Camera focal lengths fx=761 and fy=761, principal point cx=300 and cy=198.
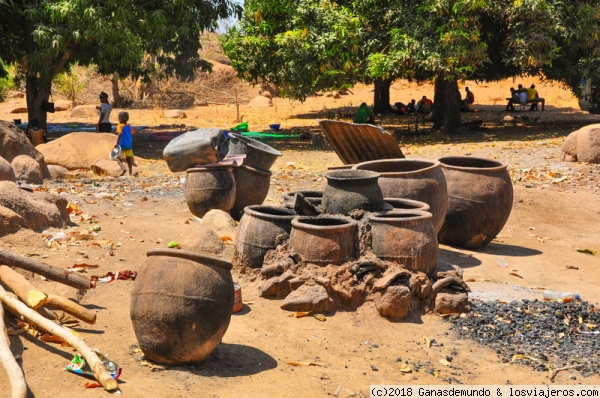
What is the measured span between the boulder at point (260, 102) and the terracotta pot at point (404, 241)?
87.9ft

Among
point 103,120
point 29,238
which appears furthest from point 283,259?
point 103,120

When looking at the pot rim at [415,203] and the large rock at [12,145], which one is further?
the large rock at [12,145]

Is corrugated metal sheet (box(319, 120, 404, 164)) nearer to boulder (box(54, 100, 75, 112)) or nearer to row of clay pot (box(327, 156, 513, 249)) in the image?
row of clay pot (box(327, 156, 513, 249))

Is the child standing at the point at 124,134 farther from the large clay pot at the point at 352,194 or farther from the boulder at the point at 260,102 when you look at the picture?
the boulder at the point at 260,102

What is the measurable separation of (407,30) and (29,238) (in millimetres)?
12863

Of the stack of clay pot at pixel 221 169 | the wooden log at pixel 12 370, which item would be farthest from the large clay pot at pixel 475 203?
the wooden log at pixel 12 370

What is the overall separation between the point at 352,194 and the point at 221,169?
3.18 m

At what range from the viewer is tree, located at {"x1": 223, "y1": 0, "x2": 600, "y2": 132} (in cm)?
1816

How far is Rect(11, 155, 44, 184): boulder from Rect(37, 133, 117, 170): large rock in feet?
7.21

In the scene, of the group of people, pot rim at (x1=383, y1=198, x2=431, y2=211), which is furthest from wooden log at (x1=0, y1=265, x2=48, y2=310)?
the group of people

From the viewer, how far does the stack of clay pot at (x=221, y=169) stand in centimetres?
1041

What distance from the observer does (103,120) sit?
1834 centimetres

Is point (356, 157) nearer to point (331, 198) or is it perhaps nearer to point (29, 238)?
point (331, 198)

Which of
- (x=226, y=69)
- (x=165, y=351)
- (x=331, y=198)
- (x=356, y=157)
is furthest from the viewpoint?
(x=226, y=69)
